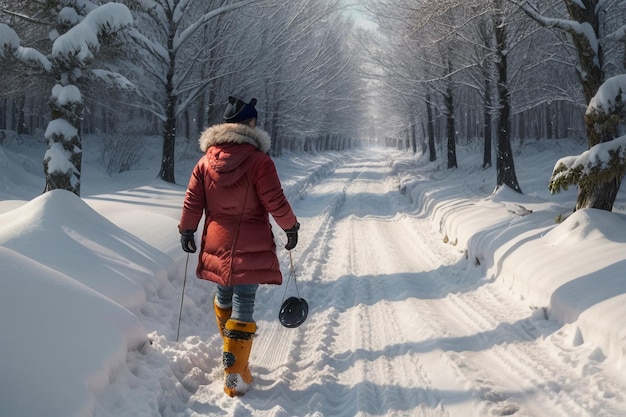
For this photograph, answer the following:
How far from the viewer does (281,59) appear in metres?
23.8

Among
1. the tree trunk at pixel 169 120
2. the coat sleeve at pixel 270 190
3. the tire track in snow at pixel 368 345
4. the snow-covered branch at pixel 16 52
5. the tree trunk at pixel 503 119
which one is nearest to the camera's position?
the tire track in snow at pixel 368 345

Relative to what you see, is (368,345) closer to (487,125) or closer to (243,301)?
(243,301)

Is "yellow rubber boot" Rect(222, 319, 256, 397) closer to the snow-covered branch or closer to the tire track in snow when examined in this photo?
the tire track in snow

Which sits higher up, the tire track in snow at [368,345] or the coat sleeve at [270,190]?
the coat sleeve at [270,190]

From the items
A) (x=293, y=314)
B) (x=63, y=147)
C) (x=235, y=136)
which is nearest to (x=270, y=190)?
(x=235, y=136)

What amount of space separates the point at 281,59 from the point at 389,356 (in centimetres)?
2082

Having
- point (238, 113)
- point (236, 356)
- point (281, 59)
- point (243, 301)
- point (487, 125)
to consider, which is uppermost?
point (281, 59)

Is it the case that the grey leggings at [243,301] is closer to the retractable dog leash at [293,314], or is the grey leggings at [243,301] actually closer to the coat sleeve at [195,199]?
the retractable dog leash at [293,314]

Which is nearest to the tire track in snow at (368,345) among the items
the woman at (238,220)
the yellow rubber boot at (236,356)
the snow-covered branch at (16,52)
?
the yellow rubber boot at (236,356)

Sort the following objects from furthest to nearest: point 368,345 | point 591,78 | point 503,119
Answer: point 503,119 < point 591,78 < point 368,345

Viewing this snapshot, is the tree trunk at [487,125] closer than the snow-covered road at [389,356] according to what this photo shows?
No

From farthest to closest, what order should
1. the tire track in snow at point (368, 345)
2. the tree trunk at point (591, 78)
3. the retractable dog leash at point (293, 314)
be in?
the tree trunk at point (591, 78), the retractable dog leash at point (293, 314), the tire track in snow at point (368, 345)

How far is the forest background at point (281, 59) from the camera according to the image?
9078 millimetres

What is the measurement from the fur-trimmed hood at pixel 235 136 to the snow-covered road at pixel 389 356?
1.69 m
